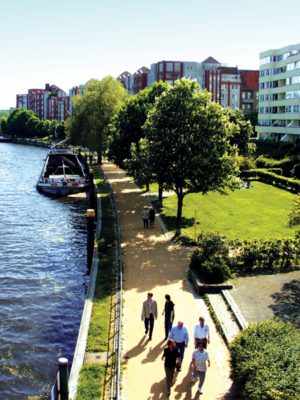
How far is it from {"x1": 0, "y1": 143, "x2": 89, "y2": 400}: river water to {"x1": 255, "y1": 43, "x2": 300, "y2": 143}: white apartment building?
41334 millimetres

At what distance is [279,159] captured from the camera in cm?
5897

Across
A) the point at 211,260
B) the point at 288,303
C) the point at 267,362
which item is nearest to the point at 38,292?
the point at 211,260

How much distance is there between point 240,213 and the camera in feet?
110

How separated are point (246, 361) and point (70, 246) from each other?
2104 cm

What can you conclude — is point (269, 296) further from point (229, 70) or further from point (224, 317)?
point (229, 70)

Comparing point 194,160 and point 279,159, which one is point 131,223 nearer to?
point 194,160

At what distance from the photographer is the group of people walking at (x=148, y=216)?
29219 millimetres

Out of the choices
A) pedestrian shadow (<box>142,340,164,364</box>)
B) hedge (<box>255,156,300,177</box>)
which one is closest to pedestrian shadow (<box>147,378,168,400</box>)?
pedestrian shadow (<box>142,340,164,364</box>)

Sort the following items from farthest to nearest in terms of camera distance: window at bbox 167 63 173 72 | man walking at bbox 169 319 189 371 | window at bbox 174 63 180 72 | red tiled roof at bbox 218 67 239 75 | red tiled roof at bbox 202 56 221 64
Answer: red tiled roof at bbox 202 56 221 64
red tiled roof at bbox 218 67 239 75
window at bbox 174 63 180 72
window at bbox 167 63 173 72
man walking at bbox 169 319 189 371

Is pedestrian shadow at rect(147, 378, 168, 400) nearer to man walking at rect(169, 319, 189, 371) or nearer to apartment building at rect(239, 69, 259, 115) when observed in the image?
man walking at rect(169, 319, 189, 371)

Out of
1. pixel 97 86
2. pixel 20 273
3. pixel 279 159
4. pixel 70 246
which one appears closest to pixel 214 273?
pixel 20 273

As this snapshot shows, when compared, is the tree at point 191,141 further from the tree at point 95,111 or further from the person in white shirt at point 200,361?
the tree at point 95,111

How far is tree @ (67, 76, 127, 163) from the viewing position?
65.9m

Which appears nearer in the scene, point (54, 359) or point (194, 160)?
point (54, 359)
